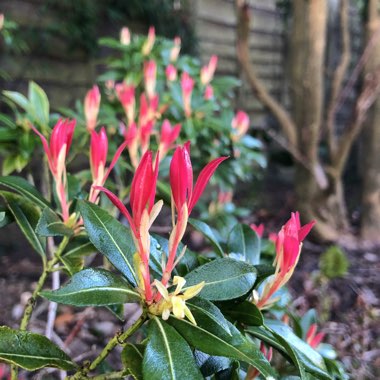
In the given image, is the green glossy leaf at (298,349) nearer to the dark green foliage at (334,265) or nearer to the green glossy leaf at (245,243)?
the green glossy leaf at (245,243)

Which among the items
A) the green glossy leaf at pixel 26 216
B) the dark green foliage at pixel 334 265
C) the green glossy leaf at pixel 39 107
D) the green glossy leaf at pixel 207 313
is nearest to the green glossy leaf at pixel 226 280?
the green glossy leaf at pixel 207 313

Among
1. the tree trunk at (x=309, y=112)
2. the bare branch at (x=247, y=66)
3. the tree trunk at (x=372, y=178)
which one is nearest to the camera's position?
the bare branch at (x=247, y=66)

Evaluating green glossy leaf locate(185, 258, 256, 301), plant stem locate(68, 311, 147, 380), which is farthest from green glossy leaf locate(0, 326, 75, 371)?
green glossy leaf locate(185, 258, 256, 301)

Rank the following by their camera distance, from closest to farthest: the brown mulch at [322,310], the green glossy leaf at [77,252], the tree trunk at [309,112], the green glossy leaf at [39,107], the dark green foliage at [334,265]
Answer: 1. the green glossy leaf at [77,252]
2. the green glossy leaf at [39,107]
3. the brown mulch at [322,310]
4. the dark green foliage at [334,265]
5. the tree trunk at [309,112]

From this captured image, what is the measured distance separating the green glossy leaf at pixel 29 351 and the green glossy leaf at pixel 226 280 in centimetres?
22

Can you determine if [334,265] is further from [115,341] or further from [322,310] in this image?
[115,341]

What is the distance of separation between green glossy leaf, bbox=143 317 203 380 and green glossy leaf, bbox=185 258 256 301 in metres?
0.08

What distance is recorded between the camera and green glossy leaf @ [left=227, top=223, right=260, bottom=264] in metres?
0.92

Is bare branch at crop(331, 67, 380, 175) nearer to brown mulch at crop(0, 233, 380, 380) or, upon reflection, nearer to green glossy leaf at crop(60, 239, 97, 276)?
brown mulch at crop(0, 233, 380, 380)

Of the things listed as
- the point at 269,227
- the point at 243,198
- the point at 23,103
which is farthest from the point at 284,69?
the point at 23,103

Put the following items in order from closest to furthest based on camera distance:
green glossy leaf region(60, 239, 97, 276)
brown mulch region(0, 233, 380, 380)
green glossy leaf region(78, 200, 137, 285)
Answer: green glossy leaf region(78, 200, 137, 285) → green glossy leaf region(60, 239, 97, 276) → brown mulch region(0, 233, 380, 380)

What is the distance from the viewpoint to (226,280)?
0.67 meters

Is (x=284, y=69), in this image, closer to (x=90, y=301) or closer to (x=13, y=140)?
(x=13, y=140)

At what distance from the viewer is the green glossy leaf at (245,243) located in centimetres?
92
